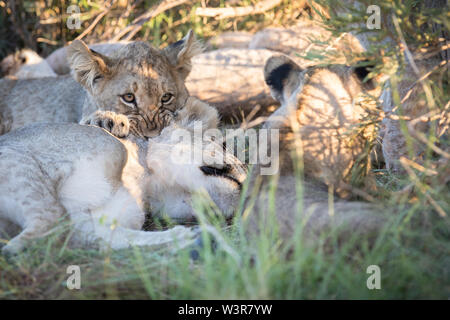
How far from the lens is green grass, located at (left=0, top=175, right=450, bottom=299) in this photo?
72.1 inches

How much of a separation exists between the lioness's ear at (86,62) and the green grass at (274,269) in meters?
1.67

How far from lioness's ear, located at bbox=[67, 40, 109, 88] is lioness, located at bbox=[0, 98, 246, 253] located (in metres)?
0.67

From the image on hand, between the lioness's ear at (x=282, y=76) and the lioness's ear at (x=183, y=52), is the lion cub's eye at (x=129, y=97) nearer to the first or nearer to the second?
the lioness's ear at (x=183, y=52)

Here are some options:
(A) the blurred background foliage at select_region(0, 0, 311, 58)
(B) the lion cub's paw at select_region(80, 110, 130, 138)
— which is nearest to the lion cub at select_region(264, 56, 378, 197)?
(B) the lion cub's paw at select_region(80, 110, 130, 138)

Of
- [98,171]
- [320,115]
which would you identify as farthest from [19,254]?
[320,115]

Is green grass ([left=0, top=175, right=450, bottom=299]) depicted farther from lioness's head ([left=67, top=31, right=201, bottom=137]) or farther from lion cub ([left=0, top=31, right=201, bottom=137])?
lioness's head ([left=67, top=31, right=201, bottom=137])

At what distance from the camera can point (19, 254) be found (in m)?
2.30

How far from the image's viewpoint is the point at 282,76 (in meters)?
2.93

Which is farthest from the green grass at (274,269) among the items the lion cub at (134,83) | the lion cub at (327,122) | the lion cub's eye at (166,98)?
the lion cub's eye at (166,98)

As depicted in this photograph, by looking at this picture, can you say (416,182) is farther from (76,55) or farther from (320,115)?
(76,55)

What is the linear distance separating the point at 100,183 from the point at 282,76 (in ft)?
3.63

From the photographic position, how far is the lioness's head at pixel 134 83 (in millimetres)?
3641

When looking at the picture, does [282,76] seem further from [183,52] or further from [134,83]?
[183,52]

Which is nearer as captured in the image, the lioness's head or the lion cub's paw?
the lion cub's paw
